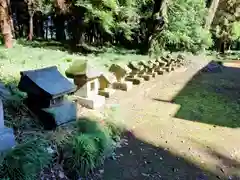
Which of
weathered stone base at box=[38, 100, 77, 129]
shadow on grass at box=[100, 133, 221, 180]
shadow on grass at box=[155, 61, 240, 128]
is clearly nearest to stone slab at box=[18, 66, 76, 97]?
weathered stone base at box=[38, 100, 77, 129]

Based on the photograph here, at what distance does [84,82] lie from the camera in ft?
17.9

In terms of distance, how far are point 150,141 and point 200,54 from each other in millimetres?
10000

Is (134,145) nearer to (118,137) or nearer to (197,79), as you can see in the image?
(118,137)

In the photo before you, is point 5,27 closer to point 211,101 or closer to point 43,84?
point 43,84

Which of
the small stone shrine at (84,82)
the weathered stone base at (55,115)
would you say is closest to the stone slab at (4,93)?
the weathered stone base at (55,115)

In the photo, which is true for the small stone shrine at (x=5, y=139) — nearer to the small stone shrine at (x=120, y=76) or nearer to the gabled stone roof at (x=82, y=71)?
the gabled stone roof at (x=82, y=71)

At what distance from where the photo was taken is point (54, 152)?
360 centimetres

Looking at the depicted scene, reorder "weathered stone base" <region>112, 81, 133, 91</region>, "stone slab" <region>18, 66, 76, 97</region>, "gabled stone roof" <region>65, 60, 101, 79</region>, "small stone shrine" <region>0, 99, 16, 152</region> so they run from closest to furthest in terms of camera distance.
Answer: "small stone shrine" <region>0, 99, 16, 152</region>
"stone slab" <region>18, 66, 76, 97</region>
"gabled stone roof" <region>65, 60, 101, 79</region>
"weathered stone base" <region>112, 81, 133, 91</region>

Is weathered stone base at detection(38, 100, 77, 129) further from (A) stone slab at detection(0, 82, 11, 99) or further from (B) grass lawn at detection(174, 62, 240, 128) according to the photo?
(B) grass lawn at detection(174, 62, 240, 128)

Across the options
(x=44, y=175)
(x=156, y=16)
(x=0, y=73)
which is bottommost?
(x=44, y=175)

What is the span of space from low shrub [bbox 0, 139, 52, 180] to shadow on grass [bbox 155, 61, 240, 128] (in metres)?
3.41

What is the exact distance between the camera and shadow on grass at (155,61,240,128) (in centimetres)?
616

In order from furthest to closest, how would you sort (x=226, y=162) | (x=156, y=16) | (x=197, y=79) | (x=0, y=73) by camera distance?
(x=156, y=16), (x=197, y=79), (x=0, y=73), (x=226, y=162)

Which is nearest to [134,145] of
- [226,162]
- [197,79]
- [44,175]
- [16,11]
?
[226,162]
